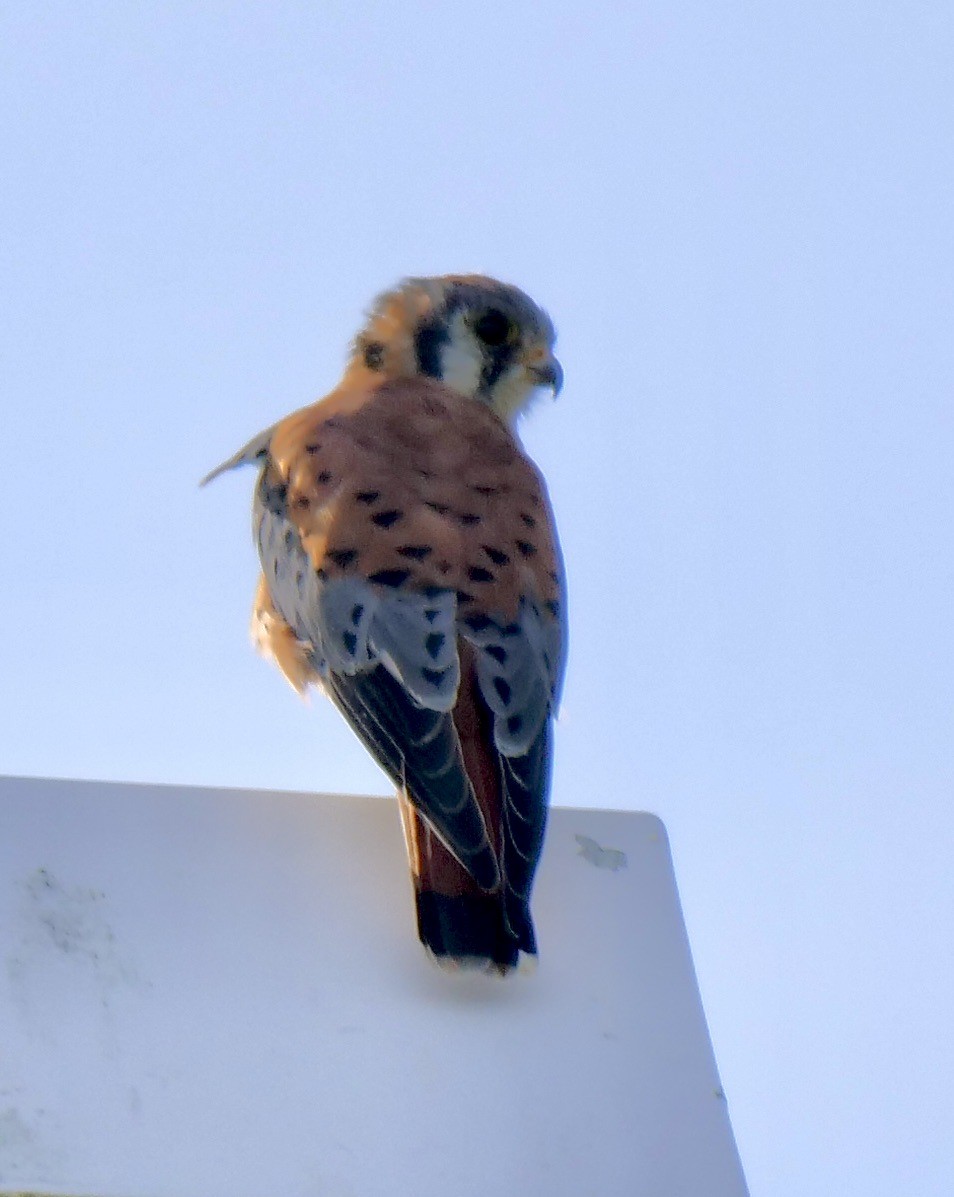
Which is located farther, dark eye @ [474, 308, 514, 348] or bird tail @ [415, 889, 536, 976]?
dark eye @ [474, 308, 514, 348]

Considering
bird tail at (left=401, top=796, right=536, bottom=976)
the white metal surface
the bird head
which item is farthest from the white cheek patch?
the white metal surface

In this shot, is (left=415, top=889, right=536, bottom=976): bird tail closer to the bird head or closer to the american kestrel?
the american kestrel

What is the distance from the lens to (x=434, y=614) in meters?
2.76

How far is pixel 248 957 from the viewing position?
197 centimetres

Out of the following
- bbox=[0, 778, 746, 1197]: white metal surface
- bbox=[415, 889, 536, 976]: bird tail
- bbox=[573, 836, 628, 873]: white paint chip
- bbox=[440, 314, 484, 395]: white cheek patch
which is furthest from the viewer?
bbox=[440, 314, 484, 395]: white cheek patch

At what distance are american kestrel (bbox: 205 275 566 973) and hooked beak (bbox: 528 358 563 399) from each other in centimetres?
20

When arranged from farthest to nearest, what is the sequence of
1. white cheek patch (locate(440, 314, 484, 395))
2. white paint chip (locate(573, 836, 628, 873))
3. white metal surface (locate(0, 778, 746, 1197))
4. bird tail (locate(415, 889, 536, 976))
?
white cheek patch (locate(440, 314, 484, 395)), white paint chip (locate(573, 836, 628, 873)), bird tail (locate(415, 889, 536, 976)), white metal surface (locate(0, 778, 746, 1197))

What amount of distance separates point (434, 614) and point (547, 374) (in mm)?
1419

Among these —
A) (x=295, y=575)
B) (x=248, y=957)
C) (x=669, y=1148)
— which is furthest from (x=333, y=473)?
(x=669, y=1148)

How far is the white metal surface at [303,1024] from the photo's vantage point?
1732mm

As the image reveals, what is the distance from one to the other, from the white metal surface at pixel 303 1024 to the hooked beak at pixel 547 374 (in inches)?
77.4

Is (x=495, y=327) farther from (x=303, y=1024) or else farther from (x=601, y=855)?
(x=303, y=1024)

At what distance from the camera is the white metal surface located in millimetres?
1732

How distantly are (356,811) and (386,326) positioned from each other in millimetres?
2158
